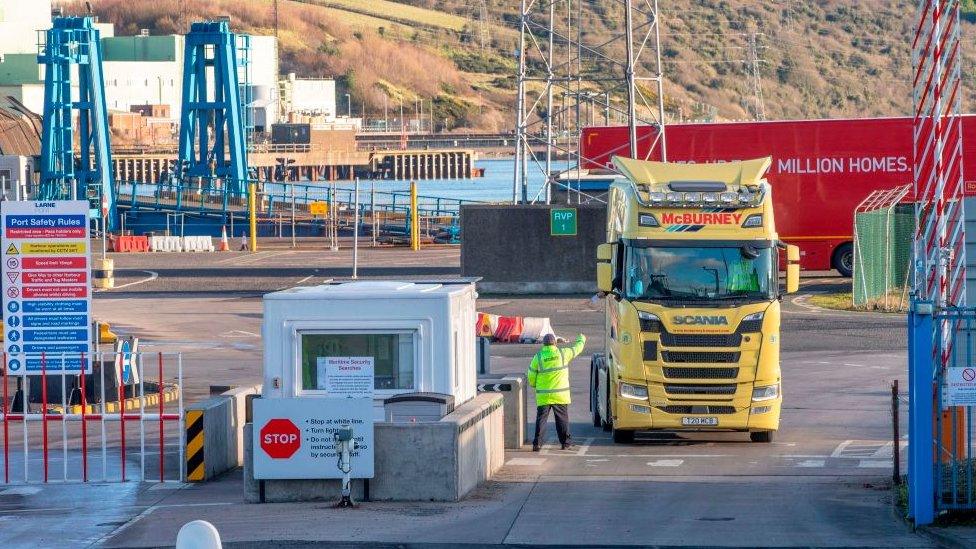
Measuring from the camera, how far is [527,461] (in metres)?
17.9

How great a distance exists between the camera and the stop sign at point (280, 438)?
578 inches

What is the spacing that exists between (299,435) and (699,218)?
21.4 feet

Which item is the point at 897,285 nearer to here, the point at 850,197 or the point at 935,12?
the point at 850,197

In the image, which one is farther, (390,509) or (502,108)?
(502,108)

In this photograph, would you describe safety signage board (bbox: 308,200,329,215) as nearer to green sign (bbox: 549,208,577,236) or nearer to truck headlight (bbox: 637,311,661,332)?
green sign (bbox: 549,208,577,236)

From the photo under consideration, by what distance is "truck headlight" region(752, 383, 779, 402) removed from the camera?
733 inches

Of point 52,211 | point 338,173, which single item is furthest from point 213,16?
point 52,211

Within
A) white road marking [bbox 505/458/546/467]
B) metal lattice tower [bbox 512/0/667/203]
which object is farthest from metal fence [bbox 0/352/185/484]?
metal lattice tower [bbox 512/0/667/203]

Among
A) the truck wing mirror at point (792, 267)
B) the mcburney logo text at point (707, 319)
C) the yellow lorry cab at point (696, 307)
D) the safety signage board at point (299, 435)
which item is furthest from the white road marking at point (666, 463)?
the safety signage board at point (299, 435)

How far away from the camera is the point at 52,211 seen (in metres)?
18.0

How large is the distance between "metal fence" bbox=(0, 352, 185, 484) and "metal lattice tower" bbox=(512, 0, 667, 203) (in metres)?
17.2

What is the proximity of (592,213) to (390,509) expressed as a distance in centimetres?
2646

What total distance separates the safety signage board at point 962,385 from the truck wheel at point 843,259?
99.7ft

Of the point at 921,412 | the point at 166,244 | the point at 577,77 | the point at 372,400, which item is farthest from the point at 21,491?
the point at 166,244
